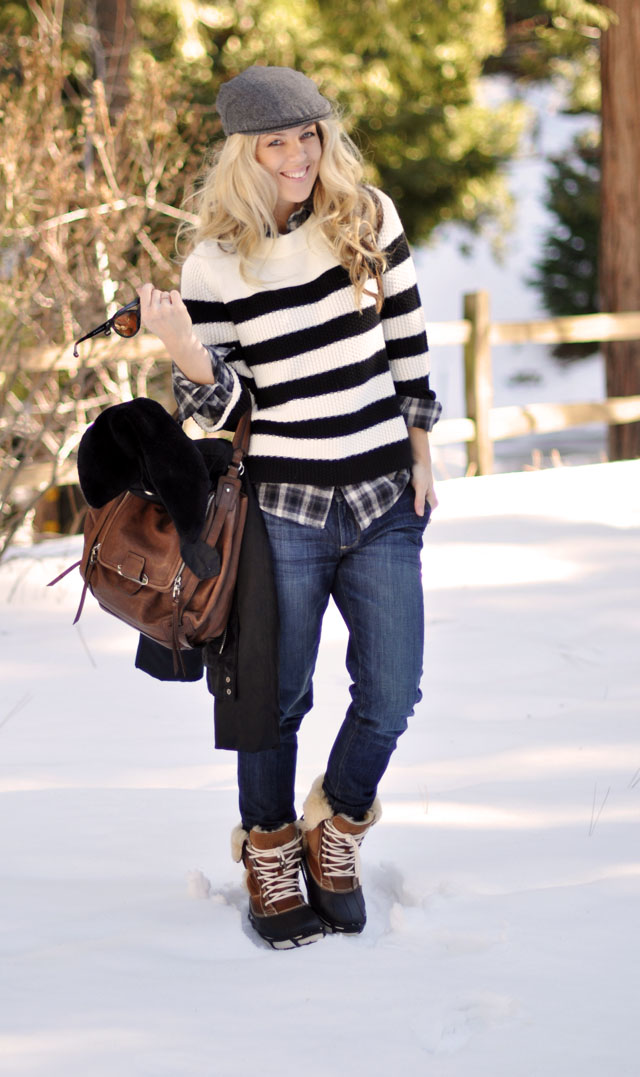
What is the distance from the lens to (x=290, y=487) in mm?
2473

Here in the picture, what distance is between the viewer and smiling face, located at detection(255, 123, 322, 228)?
244 centimetres

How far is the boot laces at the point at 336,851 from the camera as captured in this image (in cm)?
263

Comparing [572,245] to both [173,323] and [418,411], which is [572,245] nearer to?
[418,411]

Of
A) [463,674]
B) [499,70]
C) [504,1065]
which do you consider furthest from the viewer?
[499,70]

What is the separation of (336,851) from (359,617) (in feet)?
1.69

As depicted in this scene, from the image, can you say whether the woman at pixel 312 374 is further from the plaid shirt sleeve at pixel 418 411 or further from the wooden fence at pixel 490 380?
the wooden fence at pixel 490 380

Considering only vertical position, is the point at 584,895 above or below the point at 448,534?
above

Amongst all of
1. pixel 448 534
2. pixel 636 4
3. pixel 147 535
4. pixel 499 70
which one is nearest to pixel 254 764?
pixel 147 535

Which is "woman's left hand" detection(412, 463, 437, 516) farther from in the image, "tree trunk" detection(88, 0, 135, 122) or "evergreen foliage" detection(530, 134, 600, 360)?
"evergreen foliage" detection(530, 134, 600, 360)

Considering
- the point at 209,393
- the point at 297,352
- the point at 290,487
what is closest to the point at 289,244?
the point at 297,352

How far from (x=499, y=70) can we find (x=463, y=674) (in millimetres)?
Answer: 16207

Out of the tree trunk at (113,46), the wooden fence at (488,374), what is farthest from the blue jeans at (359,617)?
the tree trunk at (113,46)

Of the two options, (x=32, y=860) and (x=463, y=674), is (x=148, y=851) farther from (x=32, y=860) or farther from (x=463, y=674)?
(x=463, y=674)

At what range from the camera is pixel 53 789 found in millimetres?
3436
